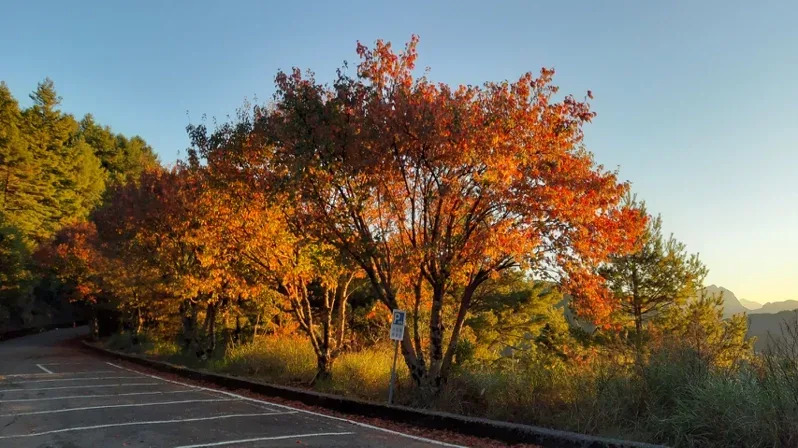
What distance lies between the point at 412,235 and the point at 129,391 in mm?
8208

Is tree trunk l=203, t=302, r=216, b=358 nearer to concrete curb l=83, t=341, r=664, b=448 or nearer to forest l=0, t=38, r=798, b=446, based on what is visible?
forest l=0, t=38, r=798, b=446

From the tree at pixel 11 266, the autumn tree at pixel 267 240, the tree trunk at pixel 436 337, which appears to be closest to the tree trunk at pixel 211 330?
the autumn tree at pixel 267 240

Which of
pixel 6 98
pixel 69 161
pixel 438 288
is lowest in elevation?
pixel 438 288

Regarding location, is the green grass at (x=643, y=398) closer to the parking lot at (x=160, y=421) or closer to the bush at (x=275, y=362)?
the parking lot at (x=160, y=421)

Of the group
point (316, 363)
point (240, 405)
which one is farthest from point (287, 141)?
point (316, 363)

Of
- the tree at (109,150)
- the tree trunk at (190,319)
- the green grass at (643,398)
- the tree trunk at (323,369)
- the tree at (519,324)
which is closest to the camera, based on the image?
the green grass at (643,398)

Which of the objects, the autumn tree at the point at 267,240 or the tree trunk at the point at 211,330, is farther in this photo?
the tree trunk at the point at 211,330

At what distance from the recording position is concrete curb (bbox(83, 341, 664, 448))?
7206 mm

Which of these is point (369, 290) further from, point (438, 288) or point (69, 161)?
point (69, 161)

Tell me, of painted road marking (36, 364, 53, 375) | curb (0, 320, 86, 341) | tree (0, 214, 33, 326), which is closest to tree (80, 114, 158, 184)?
curb (0, 320, 86, 341)

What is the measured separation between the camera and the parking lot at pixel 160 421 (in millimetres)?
7488

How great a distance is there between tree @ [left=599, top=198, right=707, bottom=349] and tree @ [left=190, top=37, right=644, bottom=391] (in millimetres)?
17172

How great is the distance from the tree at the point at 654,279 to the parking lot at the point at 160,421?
20.1 m

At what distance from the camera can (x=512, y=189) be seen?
9422 millimetres
